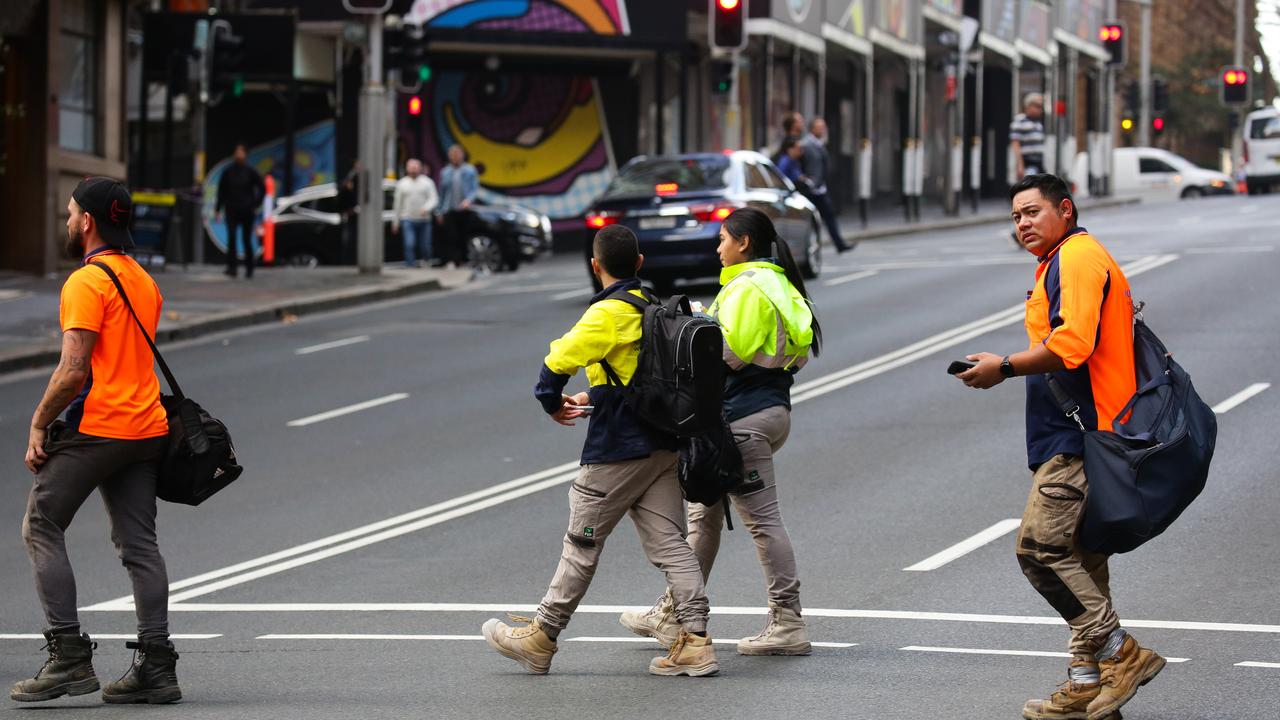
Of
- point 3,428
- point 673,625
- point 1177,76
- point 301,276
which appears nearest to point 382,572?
point 673,625

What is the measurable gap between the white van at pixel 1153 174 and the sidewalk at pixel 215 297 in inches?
1255

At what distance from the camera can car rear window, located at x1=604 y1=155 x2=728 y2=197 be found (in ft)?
74.7

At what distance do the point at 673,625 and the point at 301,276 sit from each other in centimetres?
1994

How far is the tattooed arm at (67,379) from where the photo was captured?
22.9 feet

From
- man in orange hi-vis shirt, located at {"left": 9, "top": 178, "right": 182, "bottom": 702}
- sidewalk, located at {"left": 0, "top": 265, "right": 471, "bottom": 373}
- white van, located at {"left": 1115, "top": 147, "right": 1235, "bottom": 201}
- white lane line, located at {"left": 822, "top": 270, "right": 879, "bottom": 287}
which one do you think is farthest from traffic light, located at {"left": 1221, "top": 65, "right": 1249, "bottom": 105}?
man in orange hi-vis shirt, located at {"left": 9, "top": 178, "right": 182, "bottom": 702}

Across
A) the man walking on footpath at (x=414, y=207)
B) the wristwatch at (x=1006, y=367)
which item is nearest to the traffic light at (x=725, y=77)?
the man walking on footpath at (x=414, y=207)

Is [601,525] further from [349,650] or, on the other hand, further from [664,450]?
[349,650]

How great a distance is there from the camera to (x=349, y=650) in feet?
27.6

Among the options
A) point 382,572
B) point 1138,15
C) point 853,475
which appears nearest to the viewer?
point 382,572

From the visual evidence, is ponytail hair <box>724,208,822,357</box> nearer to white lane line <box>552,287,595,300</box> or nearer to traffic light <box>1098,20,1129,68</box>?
white lane line <box>552,287,595,300</box>

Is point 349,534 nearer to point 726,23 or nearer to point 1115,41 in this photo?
point 726,23

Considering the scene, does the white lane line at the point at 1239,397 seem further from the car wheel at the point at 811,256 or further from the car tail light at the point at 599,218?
the car wheel at the point at 811,256

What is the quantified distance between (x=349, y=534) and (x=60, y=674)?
164 inches

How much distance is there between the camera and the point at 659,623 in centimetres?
803
